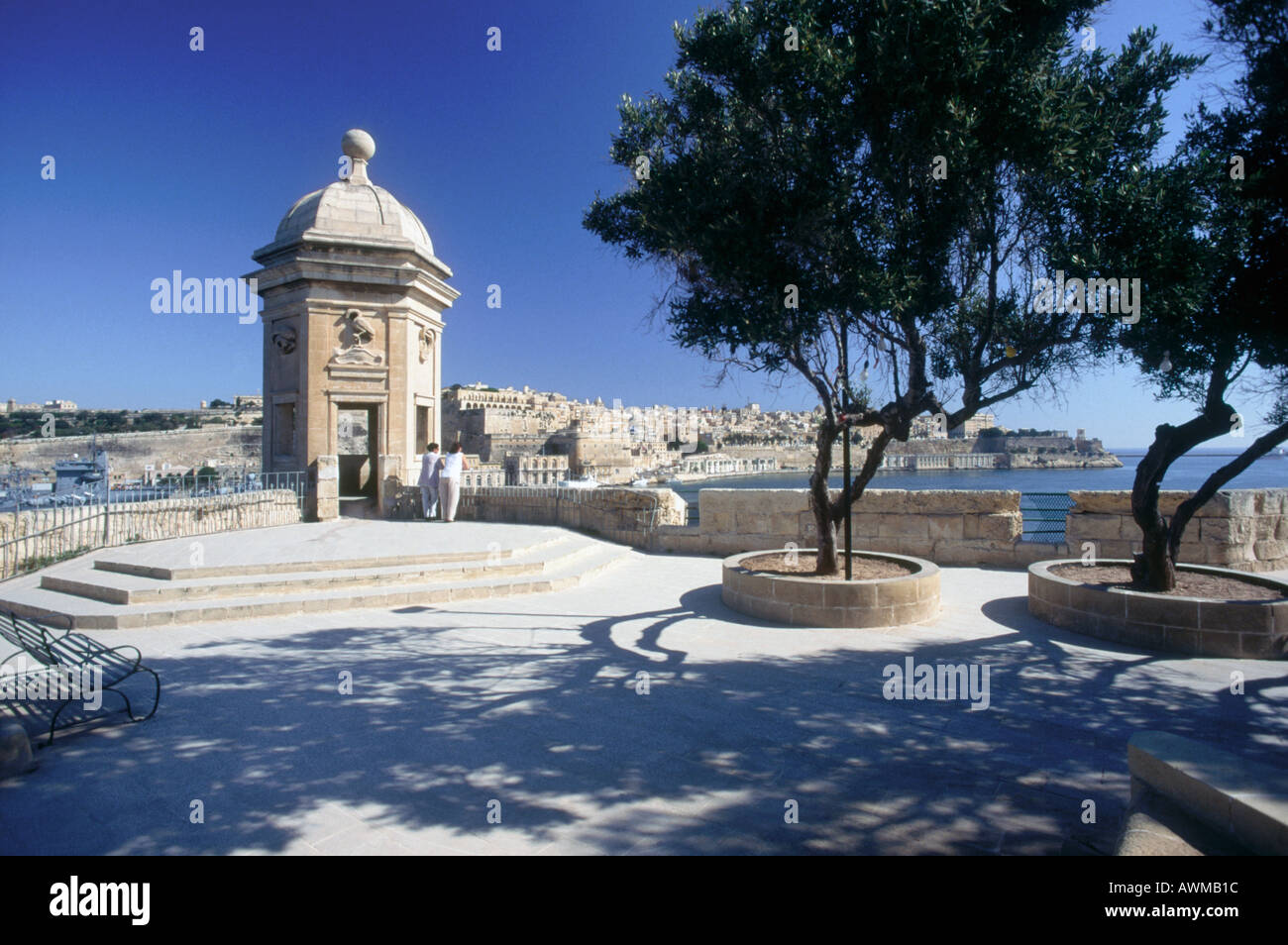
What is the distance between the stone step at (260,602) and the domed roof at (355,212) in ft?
27.2

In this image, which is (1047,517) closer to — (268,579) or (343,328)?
(268,579)

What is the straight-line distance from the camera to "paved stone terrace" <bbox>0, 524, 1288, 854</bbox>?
9.12ft

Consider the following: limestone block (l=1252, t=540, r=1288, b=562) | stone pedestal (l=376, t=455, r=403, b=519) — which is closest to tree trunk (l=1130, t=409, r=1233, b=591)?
limestone block (l=1252, t=540, r=1288, b=562)

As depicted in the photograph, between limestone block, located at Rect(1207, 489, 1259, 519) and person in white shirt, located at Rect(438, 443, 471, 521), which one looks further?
person in white shirt, located at Rect(438, 443, 471, 521)

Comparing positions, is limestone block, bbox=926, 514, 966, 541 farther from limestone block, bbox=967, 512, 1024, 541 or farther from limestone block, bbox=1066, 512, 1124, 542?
limestone block, bbox=1066, 512, 1124, 542

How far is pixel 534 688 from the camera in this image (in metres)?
4.64

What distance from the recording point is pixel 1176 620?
5.41 metres

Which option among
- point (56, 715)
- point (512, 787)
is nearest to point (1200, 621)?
point (512, 787)

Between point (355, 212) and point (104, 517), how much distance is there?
752 cm

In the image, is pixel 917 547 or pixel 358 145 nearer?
pixel 917 547

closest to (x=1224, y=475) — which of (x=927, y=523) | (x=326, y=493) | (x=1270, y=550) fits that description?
(x=927, y=523)

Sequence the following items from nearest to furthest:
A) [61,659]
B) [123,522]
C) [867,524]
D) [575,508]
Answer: [61,659] < [123,522] < [867,524] < [575,508]

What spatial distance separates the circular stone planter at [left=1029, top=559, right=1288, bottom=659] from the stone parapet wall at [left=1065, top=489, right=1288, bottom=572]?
2.48m

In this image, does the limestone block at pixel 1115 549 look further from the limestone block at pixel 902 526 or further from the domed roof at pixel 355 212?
the domed roof at pixel 355 212
